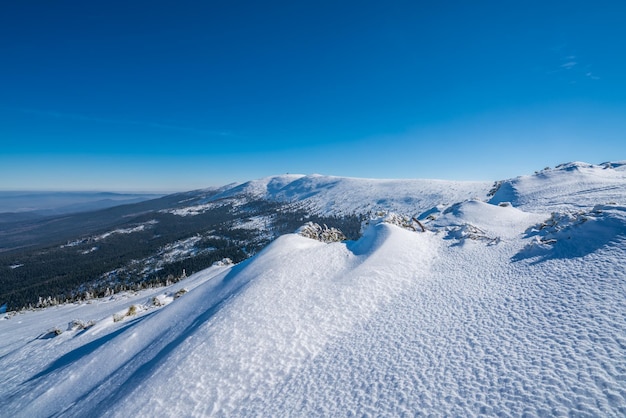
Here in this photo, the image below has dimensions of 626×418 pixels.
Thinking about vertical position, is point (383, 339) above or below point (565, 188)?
below

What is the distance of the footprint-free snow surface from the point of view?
5426 mm

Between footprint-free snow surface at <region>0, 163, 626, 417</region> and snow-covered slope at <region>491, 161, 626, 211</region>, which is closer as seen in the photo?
footprint-free snow surface at <region>0, 163, 626, 417</region>

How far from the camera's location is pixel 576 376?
4.86 metres

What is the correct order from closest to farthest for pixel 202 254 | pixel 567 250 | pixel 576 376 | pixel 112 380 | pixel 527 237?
pixel 576 376, pixel 112 380, pixel 567 250, pixel 527 237, pixel 202 254

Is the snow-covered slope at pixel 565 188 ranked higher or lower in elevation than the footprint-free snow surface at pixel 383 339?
higher

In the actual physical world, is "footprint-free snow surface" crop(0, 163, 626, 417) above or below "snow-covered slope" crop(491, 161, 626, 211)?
below

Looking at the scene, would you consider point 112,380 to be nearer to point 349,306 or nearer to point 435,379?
point 349,306

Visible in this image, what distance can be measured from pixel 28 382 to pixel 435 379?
17802 mm

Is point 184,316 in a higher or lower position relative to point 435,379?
lower

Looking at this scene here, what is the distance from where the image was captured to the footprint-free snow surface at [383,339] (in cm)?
543

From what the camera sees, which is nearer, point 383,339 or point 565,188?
point 383,339

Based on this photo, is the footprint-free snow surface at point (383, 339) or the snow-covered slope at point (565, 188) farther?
the snow-covered slope at point (565, 188)

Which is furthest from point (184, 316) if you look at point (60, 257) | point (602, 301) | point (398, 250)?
point (60, 257)

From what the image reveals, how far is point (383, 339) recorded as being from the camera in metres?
7.83
